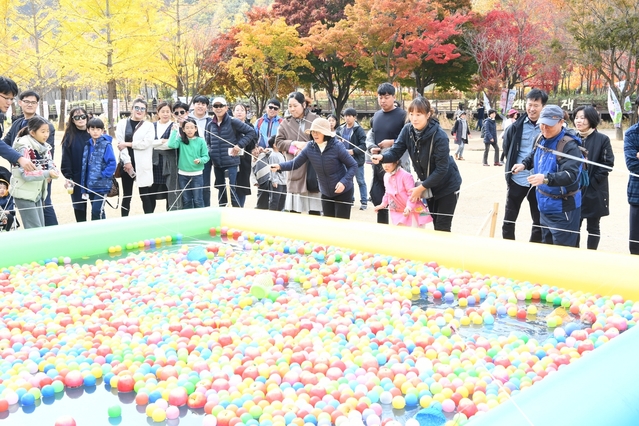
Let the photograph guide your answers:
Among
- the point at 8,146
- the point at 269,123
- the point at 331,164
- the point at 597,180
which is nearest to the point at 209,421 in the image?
the point at 331,164

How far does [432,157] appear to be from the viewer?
4.83m

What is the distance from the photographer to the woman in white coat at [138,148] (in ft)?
20.8

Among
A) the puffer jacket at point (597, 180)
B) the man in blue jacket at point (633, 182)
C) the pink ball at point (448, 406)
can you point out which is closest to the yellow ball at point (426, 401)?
the pink ball at point (448, 406)

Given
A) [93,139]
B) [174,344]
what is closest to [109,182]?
[93,139]

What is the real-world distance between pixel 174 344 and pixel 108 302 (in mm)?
929

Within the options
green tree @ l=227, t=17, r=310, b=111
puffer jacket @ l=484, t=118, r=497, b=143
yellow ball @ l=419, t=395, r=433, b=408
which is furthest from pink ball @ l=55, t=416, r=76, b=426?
green tree @ l=227, t=17, r=310, b=111

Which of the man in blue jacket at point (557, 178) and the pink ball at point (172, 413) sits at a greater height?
the man in blue jacket at point (557, 178)

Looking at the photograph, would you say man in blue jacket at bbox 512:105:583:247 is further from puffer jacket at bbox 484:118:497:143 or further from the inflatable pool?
puffer jacket at bbox 484:118:497:143

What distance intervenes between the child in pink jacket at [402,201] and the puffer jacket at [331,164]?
407mm

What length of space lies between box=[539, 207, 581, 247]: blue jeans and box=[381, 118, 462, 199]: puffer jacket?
784 millimetres

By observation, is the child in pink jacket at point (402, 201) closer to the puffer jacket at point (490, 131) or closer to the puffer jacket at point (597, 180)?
the puffer jacket at point (597, 180)

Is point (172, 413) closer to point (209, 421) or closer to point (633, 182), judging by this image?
point (209, 421)

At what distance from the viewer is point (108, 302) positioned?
156 inches

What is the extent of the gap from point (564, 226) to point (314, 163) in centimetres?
216
